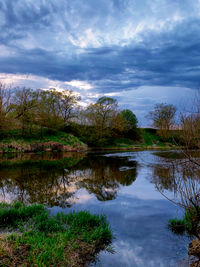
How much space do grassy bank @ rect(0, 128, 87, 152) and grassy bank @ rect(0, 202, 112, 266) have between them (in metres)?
24.2

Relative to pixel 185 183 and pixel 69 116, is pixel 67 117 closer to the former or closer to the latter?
pixel 69 116

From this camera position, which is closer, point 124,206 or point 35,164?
point 124,206

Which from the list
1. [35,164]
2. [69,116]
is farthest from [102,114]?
[35,164]

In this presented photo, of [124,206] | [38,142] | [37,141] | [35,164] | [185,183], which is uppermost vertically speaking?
[37,141]

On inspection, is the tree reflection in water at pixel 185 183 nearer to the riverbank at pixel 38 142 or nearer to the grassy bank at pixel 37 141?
the riverbank at pixel 38 142

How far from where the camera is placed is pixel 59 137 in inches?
1382

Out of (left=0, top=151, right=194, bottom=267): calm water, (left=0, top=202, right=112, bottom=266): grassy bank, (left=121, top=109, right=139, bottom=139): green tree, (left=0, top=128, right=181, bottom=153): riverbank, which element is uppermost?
(left=121, top=109, right=139, bottom=139): green tree

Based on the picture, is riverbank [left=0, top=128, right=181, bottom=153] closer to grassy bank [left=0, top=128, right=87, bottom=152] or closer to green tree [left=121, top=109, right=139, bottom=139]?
grassy bank [left=0, top=128, right=87, bottom=152]

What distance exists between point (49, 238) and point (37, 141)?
2800cm

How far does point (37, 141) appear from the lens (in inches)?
1221

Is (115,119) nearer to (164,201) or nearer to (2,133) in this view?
(2,133)

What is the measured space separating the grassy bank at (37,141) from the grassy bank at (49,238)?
24153mm

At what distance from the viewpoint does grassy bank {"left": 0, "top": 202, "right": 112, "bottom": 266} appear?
361 cm

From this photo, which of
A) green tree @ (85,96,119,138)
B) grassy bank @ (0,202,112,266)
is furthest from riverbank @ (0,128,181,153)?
grassy bank @ (0,202,112,266)
